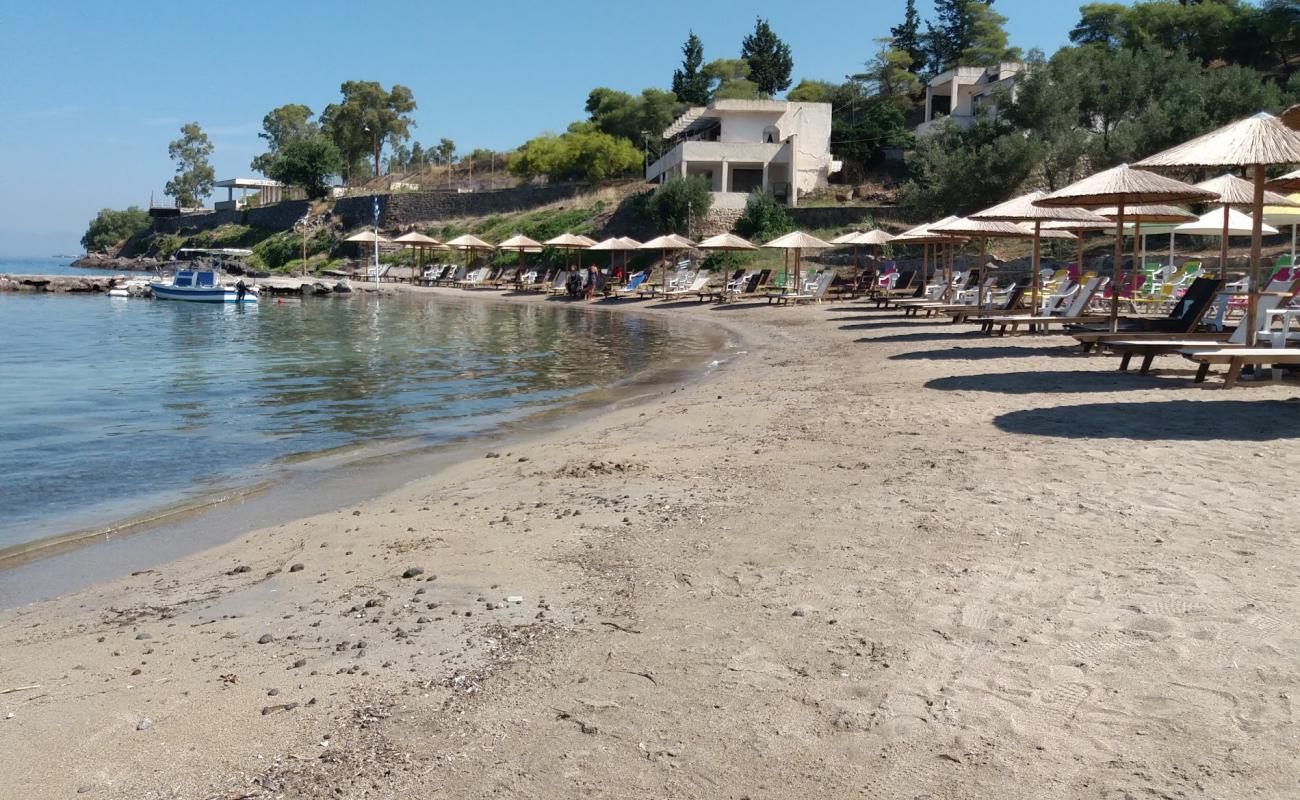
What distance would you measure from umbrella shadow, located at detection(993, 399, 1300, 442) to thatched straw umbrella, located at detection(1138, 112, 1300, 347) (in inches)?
59.1

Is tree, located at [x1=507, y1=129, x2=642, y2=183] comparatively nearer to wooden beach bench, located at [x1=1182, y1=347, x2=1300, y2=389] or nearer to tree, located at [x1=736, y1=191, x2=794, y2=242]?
tree, located at [x1=736, y1=191, x2=794, y2=242]

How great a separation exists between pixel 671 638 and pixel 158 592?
9.34ft

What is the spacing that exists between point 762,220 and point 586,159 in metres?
19.3

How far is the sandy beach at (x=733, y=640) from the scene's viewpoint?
278cm

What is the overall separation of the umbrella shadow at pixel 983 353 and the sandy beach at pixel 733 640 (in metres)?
5.36

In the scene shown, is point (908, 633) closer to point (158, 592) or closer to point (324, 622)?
point (324, 622)

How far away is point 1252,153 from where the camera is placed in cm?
828

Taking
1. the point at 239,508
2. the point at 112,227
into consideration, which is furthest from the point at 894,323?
the point at 112,227

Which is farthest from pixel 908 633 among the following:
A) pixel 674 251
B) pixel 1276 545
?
pixel 674 251

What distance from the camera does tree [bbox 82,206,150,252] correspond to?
111 meters

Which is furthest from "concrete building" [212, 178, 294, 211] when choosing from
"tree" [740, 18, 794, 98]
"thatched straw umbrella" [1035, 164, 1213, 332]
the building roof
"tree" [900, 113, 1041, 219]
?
"thatched straw umbrella" [1035, 164, 1213, 332]

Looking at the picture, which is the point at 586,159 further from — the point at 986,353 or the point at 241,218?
the point at 986,353

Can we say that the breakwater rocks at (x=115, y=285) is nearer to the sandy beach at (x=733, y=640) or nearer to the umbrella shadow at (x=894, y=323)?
the umbrella shadow at (x=894, y=323)

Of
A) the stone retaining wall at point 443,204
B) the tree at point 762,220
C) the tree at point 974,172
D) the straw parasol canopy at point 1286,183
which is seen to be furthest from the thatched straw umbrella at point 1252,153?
the stone retaining wall at point 443,204
